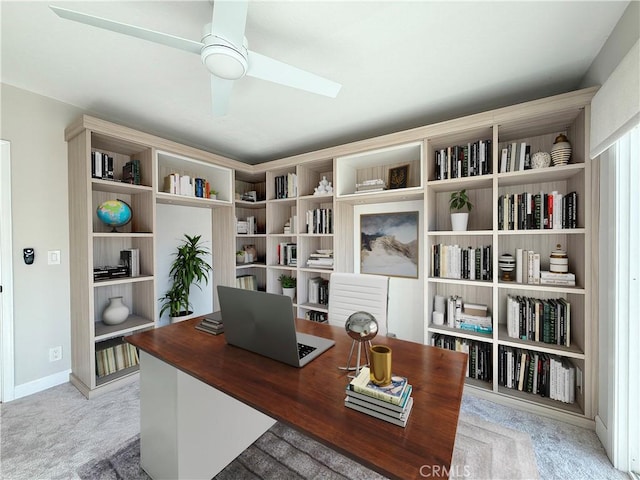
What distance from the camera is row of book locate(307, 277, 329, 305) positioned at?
3.24 m

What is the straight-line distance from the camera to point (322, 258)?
10.6ft

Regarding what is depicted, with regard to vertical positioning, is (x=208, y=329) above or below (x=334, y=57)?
below

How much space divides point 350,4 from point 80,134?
2.42 metres

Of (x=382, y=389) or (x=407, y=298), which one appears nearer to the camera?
(x=382, y=389)

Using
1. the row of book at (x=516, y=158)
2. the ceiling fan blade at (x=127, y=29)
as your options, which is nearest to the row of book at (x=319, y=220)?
the row of book at (x=516, y=158)

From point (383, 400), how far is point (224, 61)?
1.60 meters

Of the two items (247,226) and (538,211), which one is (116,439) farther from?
(538,211)

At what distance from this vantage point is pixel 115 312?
8.22 feet

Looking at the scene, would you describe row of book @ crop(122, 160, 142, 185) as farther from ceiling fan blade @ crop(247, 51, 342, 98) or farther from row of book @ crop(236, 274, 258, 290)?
ceiling fan blade @ crop(247, 51, 342, 98)

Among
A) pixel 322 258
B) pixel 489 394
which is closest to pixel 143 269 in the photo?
pixel 322 258

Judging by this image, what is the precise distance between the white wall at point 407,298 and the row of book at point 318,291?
0.79 meters

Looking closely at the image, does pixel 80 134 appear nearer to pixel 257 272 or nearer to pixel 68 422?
pixel 68 422

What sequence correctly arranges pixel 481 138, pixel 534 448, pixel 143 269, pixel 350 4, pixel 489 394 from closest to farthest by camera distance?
pixel 350 4, pixel 534 448, pixel 489 394, pixel 481 138, pixel 143 269

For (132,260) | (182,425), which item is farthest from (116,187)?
(182,425)
